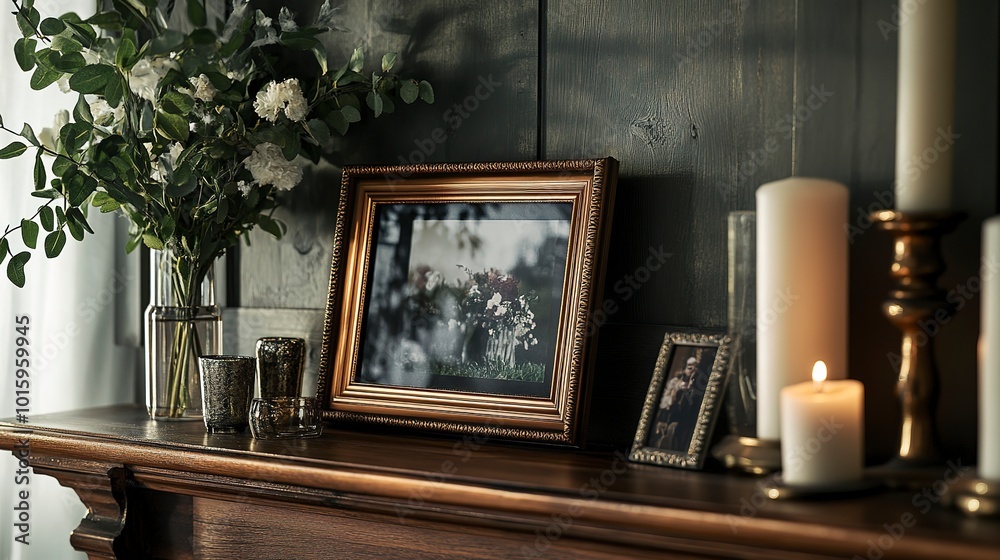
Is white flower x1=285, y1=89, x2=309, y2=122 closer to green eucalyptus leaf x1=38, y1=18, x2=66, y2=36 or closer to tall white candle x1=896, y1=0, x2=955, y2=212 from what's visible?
green eucalyptus leaf x1=38, y1=18, x2=66, y2=36

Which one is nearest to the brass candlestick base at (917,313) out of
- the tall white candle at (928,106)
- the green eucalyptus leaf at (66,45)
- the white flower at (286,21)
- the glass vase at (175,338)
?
the tall white candle at (928,106)

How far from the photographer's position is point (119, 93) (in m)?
1.25

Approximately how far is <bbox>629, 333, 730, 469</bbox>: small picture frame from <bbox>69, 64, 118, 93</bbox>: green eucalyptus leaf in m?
0.83

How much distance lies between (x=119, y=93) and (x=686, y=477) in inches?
35.6

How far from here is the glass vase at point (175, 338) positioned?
138cm

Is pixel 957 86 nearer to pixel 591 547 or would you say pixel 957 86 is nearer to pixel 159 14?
pixel 591 547

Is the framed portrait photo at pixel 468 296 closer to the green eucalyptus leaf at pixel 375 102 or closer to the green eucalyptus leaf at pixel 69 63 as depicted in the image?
the green eucalyptus leaf at pixel 375 102

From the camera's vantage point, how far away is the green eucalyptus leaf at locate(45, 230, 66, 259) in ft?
4.28

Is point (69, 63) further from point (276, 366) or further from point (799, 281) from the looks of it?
point (799, 281)

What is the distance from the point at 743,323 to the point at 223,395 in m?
0.72

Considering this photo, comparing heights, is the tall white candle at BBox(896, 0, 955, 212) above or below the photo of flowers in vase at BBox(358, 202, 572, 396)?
above

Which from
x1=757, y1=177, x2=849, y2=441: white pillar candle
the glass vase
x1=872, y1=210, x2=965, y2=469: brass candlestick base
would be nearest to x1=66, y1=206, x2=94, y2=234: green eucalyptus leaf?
the glass vase

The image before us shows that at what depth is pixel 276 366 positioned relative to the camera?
1354 millimetres

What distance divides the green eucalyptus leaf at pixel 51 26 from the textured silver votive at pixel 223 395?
0.50 metres
